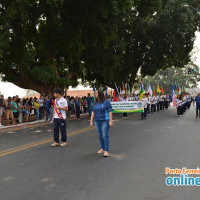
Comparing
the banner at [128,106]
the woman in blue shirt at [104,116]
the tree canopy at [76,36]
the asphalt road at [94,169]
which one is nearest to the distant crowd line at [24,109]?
the tree canopy at [76,36]

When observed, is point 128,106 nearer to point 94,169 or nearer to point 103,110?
point 103,110

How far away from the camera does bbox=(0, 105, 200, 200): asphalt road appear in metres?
4.61

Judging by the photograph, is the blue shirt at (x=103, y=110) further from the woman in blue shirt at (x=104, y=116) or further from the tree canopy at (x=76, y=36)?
the tree canopy at (x=76, y=36)

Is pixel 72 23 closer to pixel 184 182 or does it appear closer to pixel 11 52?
pixel 11 52

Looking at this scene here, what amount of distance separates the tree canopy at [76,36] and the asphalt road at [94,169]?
31.4ft

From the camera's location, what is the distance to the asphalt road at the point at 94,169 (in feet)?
Result: 15.1

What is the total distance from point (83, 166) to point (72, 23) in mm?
15156

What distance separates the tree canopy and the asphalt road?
9578 mm

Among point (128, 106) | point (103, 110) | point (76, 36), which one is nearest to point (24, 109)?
point (76, 36)

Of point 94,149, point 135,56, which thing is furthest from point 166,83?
point 94,149

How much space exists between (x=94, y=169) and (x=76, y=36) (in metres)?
14.7

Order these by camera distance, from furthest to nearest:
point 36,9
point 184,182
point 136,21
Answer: point 136,21 < point 36,9 < point 184,182

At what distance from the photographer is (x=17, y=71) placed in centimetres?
2195

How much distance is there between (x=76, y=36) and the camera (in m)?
19.5
